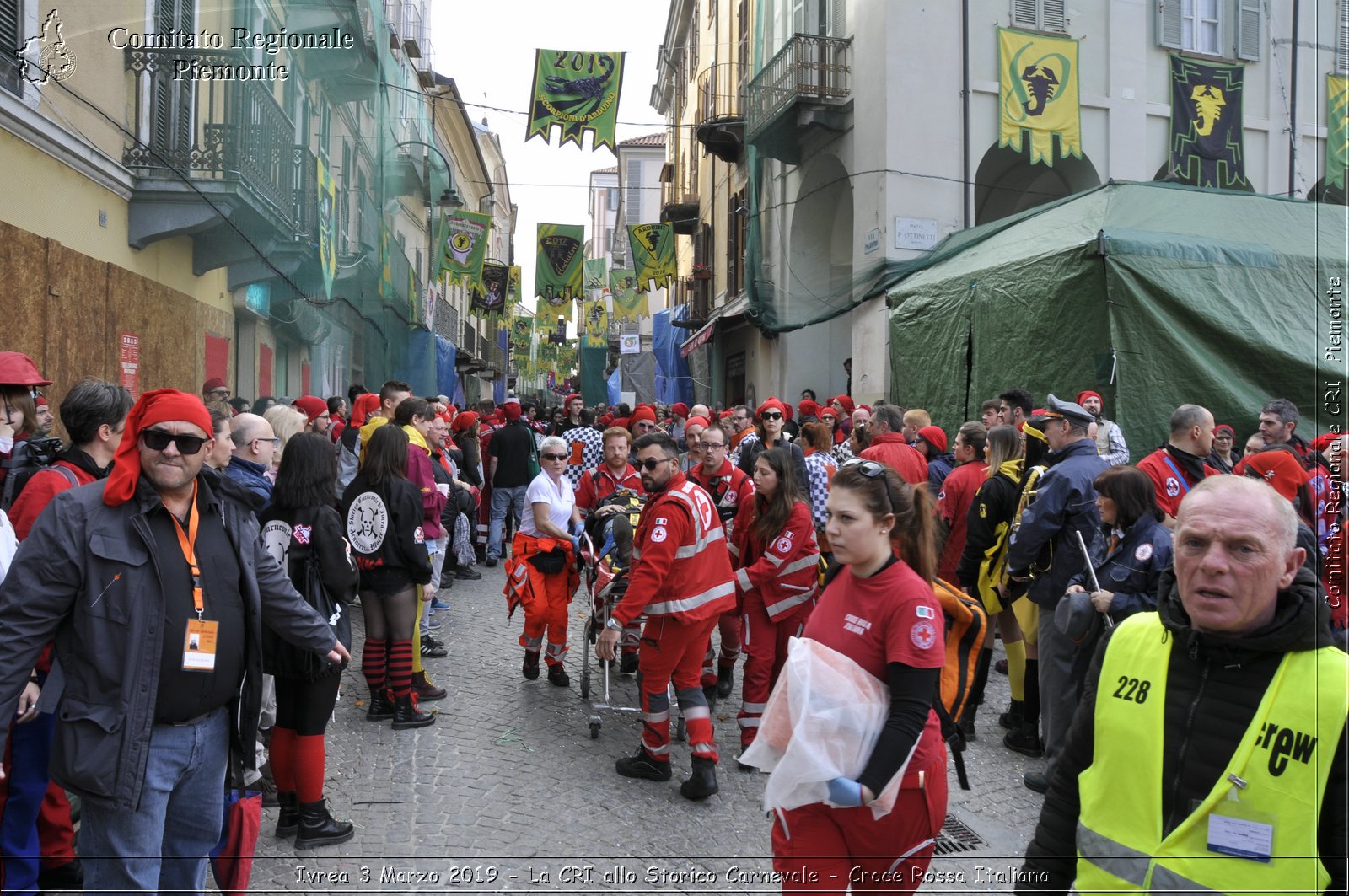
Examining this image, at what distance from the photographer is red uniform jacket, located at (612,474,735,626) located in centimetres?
541

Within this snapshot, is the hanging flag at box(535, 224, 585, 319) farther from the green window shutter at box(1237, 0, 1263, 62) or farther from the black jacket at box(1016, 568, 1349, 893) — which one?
the black jacket at box(1016, 568, 1349, 893)

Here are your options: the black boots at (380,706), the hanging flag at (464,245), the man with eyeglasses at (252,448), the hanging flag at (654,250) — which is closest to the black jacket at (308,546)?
the man with eyeglasses at (252,448)

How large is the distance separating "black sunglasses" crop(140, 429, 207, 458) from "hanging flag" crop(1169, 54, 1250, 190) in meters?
16.4

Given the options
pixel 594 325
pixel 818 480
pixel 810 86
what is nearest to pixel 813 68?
pixel 810 86

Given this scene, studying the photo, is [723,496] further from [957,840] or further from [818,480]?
[957,840]

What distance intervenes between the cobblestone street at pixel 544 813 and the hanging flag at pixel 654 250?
21.3 metres

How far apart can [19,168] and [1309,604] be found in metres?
8.87

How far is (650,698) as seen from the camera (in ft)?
18.3

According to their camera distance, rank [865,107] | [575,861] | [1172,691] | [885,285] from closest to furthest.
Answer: [1172,691] → [575,861] → [885,285] → [865,107]

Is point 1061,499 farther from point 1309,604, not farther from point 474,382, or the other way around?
point 474,382

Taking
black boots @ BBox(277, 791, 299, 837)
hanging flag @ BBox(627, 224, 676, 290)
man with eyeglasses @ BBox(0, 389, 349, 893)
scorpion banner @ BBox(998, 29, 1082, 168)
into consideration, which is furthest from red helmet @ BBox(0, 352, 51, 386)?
hanging flag @ BBox(627, 224, 676, 290)

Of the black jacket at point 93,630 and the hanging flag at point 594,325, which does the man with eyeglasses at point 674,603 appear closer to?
the black jacket at point 93,630

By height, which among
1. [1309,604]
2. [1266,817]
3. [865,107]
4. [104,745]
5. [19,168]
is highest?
[865,107]

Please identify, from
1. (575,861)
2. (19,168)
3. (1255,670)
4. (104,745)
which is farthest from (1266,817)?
(19,168)
